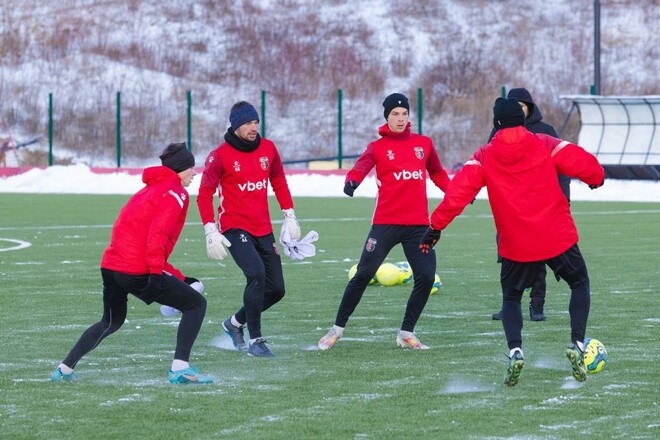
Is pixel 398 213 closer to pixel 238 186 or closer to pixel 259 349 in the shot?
pixel 238 186

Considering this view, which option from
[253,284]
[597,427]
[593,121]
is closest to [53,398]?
[253,284]

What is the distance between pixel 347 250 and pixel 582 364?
11.6 m

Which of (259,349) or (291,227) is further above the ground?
(291,227)

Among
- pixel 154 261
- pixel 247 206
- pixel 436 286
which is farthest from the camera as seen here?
pixel 436 286

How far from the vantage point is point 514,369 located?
838 centimetres

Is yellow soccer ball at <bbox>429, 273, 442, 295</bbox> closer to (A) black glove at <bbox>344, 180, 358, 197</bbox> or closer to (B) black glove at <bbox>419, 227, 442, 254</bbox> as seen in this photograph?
(A) black glove at <bbox>344, 180, 358, 197</bbox>

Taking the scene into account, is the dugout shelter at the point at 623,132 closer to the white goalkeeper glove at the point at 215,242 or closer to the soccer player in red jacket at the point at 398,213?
the soccer player in red jacket at the point at 398,213

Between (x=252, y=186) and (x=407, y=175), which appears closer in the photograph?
(x=252, y=186)

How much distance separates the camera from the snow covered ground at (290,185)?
37.2 m

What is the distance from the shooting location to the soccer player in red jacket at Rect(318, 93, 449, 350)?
10469 millimetres

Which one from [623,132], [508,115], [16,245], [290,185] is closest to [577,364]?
[508,115]

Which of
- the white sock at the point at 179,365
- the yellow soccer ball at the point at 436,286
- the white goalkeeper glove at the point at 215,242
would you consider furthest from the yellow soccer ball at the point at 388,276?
the white sock at the point at 179,365

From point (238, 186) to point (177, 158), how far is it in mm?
1542

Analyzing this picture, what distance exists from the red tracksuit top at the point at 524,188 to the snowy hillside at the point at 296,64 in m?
59.2
